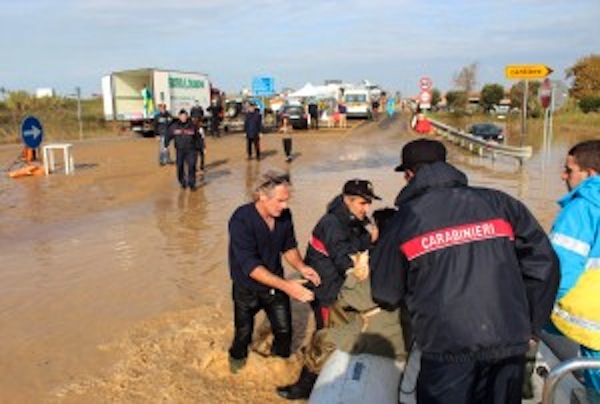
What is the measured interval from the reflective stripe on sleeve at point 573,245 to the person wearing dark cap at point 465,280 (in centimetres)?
32

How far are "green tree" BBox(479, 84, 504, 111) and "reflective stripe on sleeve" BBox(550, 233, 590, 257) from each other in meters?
70.8

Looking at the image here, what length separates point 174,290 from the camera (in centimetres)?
773

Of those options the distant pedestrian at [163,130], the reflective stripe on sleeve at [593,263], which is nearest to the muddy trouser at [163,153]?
the distant pedestrian at [163,130]

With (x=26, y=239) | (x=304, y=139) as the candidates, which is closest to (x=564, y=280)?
(x=26, y=239)

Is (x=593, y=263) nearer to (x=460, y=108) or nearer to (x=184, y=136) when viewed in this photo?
(x=184, y=136)

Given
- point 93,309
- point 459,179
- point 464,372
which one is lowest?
point 93,309

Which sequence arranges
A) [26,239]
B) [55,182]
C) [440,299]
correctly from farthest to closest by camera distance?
[55,182] → [26,239] → [440,299]

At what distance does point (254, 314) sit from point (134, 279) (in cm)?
370

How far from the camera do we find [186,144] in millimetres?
15094

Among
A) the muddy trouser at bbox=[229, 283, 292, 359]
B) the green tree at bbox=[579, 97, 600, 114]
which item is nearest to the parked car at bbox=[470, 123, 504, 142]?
the muddy trouser at bbox=[229, 283, 292, 359]

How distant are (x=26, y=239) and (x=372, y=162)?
1331 cm

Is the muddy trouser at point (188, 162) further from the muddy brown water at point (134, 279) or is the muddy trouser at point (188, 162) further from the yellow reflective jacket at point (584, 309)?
the yellow reflective jacket at point (584, 309)

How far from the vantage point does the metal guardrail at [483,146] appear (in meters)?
20.4

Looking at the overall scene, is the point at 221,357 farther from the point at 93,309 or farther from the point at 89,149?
the point at 89,149
